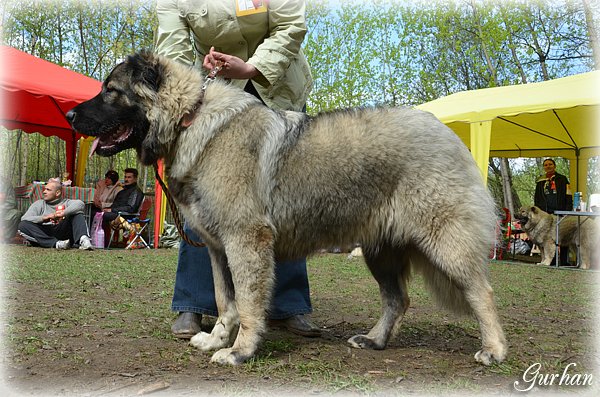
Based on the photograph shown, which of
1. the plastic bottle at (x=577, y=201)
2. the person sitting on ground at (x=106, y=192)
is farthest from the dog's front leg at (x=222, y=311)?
the plastic bottle at (x=577, y=201)

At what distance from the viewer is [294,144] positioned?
2.88 metres

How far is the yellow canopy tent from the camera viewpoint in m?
8.82

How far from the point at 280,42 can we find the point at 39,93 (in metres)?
7.76

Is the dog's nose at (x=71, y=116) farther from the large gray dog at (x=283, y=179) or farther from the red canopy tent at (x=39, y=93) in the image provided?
the red canopy tent at (x=39, y=93)

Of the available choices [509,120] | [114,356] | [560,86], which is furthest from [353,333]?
[509,120]

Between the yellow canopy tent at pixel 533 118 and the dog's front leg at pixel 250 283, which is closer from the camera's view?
the dog's front leg at pixel 250 283

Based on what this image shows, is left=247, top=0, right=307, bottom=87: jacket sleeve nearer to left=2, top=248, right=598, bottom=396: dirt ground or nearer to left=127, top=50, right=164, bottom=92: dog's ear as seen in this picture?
left=127, top=50, right=164, bottom=92: dog's ear

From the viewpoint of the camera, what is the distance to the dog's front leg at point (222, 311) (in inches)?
119

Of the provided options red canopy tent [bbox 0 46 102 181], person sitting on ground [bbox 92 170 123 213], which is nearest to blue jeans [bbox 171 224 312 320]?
red canopy tent [bbox 0 46 102 181]

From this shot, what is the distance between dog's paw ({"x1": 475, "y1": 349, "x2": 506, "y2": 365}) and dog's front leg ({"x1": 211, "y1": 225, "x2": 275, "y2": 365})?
1.13 meters

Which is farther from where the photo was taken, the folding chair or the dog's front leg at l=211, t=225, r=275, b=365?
the folding chair

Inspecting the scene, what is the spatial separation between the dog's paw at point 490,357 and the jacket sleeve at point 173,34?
2.43 m

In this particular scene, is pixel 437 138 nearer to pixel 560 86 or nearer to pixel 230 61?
pixel 230 61

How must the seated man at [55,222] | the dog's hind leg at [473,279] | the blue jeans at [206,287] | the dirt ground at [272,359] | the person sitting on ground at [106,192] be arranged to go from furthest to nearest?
the person sitting on ground at [106,192] < the seated man at [55,222] < the blue jeans at [206,287] < the dog's hind leg at [473,279] < the dirt ground at [272,359]
